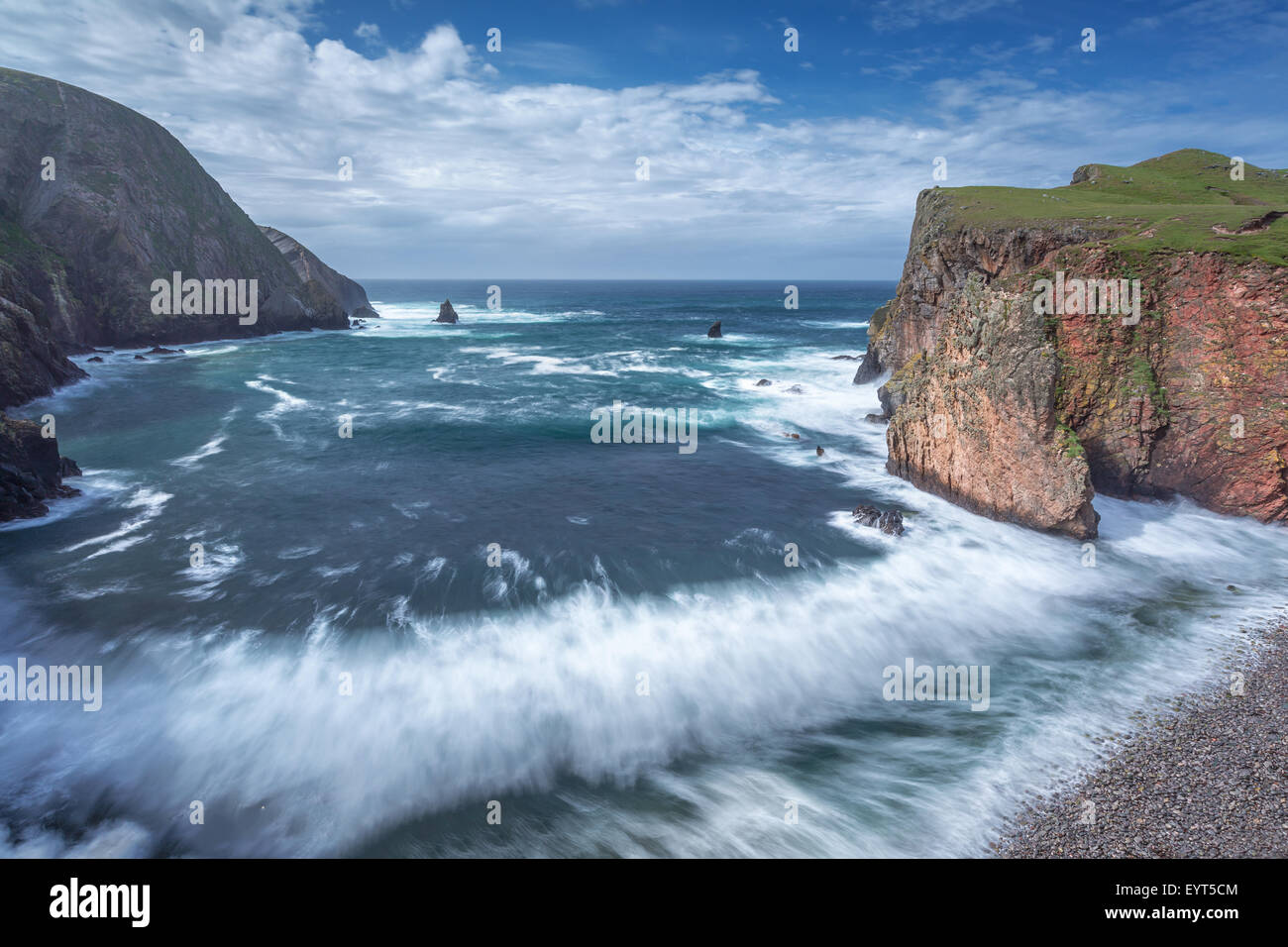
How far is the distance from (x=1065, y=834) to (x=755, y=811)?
5630 millimetres

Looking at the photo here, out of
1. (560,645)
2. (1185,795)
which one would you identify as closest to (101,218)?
(560,645)

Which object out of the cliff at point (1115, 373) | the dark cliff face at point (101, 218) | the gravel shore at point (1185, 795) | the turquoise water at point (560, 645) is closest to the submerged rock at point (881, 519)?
→ the turquoise water at point (560, 645)

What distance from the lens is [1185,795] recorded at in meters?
11.4

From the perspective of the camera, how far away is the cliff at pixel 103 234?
5628 centimetres

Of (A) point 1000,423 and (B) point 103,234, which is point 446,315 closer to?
(B) point 103,234

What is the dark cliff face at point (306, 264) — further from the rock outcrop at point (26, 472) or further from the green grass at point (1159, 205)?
the green grass at point (1159, 205)

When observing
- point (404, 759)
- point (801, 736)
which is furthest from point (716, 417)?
point (404, 759)

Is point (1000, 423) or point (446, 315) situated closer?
point (1000, 423)

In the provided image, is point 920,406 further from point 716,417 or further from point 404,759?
point 404,759

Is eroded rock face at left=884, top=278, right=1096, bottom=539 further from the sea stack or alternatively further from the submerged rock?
the sea stack

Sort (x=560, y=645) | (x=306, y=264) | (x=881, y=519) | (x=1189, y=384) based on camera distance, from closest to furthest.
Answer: (x=560, y=645)
(x=1189, y=384)
(x=881, y=519)
(x=306, y=264)

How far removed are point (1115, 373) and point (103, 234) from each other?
90346 mm

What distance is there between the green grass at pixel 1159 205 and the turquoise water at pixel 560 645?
1127 cm

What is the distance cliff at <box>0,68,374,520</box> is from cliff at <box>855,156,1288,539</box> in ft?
185
